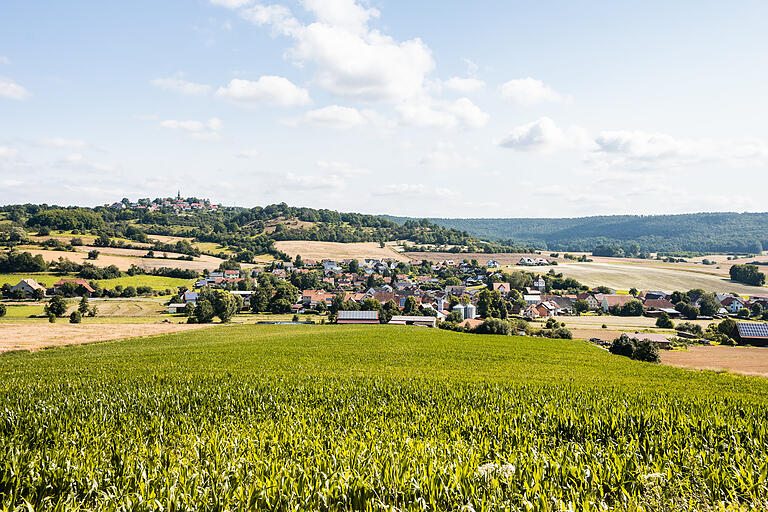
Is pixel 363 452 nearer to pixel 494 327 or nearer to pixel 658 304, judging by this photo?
pixel 494 327

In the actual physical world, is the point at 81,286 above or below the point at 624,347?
below

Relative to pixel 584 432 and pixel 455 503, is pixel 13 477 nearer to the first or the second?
pixel 455 503

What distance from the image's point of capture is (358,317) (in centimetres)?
8319

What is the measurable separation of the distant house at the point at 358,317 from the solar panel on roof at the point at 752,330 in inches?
2447

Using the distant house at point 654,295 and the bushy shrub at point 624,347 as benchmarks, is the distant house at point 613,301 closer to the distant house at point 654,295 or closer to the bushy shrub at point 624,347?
the distant house at point 654,295

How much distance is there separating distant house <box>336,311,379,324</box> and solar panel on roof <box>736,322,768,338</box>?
6215 cm

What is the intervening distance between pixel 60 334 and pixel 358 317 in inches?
1934

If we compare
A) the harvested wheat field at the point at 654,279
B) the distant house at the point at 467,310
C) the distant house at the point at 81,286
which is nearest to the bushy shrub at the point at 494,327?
the distant house at the point at 467,310

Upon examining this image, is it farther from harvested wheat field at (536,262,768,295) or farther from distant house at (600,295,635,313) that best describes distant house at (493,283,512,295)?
harvested wheat field at (536,262,768,295)

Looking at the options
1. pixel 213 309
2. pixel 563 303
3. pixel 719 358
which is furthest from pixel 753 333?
pixel 213 309

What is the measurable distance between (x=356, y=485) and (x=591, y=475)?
3.48 m

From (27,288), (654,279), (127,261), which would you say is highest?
(127,261)

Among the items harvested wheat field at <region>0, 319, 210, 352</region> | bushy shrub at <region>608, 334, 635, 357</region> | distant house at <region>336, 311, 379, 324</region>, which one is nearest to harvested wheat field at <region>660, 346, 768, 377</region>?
bushy shrub at <region>608, 334, 635, 357</region>

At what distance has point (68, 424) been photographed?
9.36 metres
